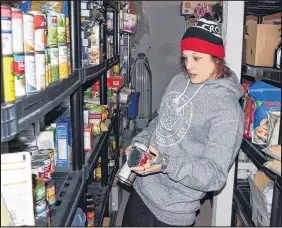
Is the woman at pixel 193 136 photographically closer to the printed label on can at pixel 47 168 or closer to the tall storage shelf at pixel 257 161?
the tall storage shelf at pixel 257 161

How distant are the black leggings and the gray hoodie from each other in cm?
4

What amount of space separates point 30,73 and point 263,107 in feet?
4.31

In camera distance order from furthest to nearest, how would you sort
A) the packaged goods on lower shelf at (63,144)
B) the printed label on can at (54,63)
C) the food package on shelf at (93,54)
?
the food package on shelf at (93,54), the packaged goods on lower shelf at (63,144), the printed label on can at (54,63)

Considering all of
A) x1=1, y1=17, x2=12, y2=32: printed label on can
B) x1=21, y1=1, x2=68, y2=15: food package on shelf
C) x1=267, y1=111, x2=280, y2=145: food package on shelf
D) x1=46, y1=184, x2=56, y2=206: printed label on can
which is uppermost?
x1=21, y1=1, x2=68, y2=15: food package on shelf

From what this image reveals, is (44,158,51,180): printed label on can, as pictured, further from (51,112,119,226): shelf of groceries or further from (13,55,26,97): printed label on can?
(13,55,26,97): printed label on can

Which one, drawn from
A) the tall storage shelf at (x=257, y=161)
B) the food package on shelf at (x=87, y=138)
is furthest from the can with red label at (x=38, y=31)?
the tall storage shelf at (x=257, y=161)

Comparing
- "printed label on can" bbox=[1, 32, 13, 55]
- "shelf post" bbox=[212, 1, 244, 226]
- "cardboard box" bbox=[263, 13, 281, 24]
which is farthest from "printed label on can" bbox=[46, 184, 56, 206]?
"cardboard box" bbox=[263, 13, 281, 24]

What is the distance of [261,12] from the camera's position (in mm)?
2510

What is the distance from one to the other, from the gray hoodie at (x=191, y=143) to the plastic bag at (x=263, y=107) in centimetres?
32

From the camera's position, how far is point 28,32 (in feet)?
3.09

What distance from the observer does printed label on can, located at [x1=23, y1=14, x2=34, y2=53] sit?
3.07 ft

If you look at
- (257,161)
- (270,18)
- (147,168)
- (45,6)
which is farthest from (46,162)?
(270,18)

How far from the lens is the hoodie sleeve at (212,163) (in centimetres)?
137

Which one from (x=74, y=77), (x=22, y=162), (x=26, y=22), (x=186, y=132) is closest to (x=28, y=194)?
(x=22, y=162)
